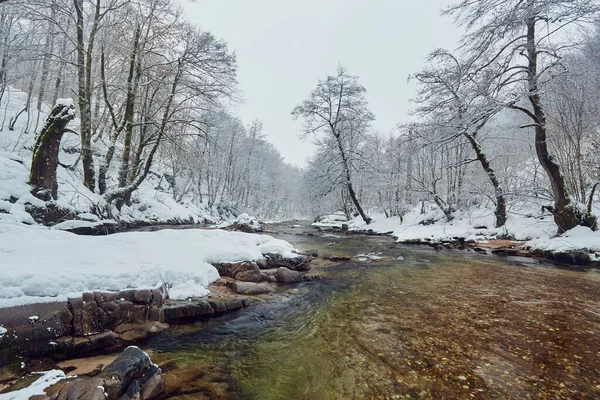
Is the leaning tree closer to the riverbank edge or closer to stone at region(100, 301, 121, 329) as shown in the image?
the riverbank edge

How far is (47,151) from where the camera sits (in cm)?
864

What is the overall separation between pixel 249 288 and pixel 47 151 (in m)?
7.96

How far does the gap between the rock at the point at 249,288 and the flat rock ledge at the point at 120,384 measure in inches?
128

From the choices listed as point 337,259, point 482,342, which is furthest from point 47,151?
point 482,342

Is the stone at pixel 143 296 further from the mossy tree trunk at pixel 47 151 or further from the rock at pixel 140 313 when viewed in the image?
the mossy tree trunk at pixel 47 151

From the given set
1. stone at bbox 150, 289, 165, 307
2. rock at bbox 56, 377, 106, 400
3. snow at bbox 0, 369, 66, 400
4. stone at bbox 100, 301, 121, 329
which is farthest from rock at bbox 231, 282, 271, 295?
rock at bbox 56, 377, 106, 400

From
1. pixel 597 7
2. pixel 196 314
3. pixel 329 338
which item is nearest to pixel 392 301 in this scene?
pixel 329 338

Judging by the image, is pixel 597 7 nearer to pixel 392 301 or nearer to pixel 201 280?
pixel 392 301

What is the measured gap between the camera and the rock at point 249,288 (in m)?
6.06

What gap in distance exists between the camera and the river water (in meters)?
2.86

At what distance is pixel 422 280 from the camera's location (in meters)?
7.33

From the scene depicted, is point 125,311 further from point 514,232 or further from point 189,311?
point 514,232

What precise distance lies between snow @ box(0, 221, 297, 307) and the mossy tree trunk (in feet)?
13.9

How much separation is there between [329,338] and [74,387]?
2.97 metres
